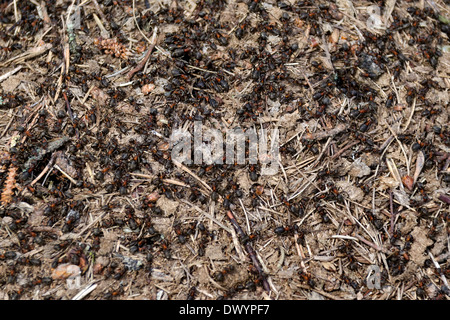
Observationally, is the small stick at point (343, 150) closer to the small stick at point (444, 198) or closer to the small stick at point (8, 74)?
the small stick at point (444, 198)

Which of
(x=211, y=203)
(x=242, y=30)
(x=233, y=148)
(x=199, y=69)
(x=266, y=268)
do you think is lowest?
(x=266, y=268)

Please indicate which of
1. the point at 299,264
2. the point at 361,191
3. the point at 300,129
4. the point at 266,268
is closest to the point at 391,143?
the point at 361,191

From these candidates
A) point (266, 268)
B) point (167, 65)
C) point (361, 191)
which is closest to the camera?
point (266, 268)

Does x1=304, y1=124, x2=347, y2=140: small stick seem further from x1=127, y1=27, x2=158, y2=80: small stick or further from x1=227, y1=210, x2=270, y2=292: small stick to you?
x1=127, y1=27, x2=158, y2=80: small stick

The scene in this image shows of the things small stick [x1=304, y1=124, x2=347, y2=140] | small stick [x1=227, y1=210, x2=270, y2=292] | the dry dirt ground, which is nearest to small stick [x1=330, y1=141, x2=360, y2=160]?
the dry dirt ground

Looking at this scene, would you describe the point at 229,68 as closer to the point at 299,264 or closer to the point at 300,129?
the point at 300,129

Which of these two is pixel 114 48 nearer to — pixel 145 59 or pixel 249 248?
pixel 145 59
